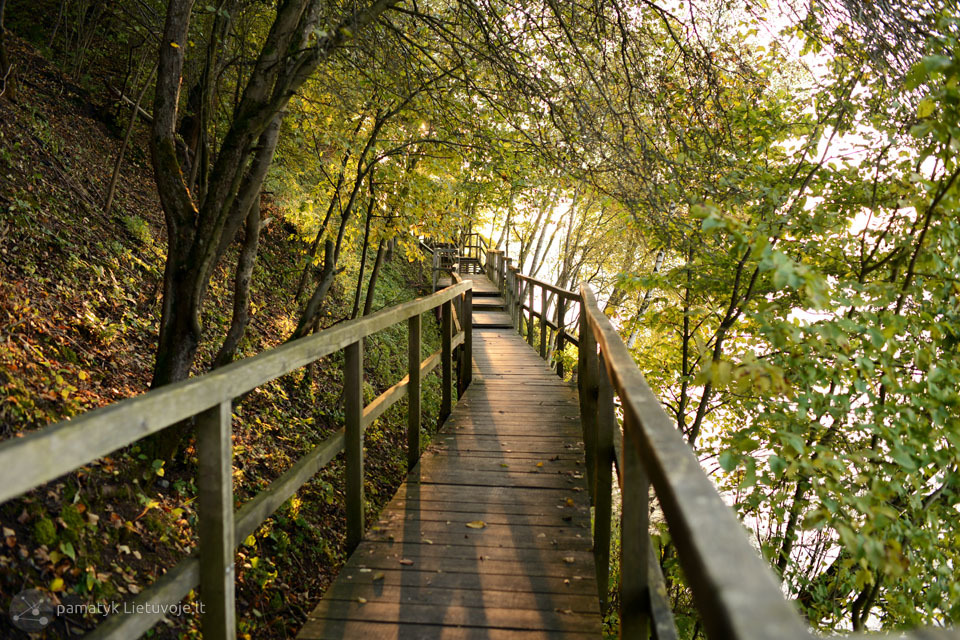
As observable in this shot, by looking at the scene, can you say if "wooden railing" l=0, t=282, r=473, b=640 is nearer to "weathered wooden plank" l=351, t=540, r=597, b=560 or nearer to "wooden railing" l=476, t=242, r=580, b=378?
"weathered wooden plank" l=351, t=540, r=597, b=560

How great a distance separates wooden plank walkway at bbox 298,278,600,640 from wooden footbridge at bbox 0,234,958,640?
0.01 m

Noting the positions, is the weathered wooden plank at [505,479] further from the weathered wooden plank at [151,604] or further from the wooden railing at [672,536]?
the weathered wooden plank at [151,604]

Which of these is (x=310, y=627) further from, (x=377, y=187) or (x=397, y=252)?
(x=397, y=252)

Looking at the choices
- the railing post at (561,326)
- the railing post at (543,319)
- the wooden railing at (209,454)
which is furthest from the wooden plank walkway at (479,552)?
the railing post at (543,319)

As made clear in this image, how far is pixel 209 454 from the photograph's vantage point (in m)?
1.96

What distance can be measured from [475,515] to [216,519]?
2108mm

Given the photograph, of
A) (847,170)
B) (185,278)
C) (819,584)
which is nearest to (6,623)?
(185,278)

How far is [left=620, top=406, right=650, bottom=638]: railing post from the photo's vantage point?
1.94 metres

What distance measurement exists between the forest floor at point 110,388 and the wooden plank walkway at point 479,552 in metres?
1.46

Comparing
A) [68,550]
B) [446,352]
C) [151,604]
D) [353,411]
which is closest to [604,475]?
[353,411]

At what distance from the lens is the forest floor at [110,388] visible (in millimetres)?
3496

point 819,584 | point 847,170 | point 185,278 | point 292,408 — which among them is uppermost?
point 847,170

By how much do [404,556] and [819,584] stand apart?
537 cm

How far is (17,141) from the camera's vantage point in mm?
6941
